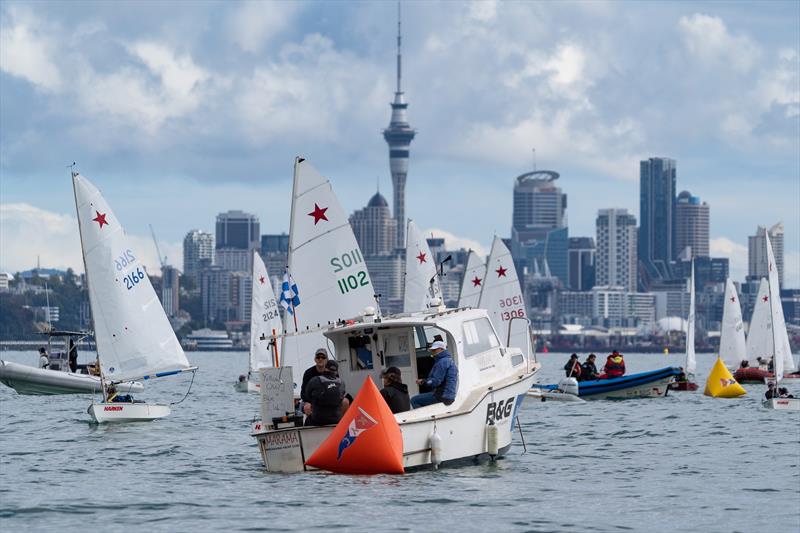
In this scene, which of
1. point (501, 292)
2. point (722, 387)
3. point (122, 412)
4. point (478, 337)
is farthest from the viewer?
point (501, 292)

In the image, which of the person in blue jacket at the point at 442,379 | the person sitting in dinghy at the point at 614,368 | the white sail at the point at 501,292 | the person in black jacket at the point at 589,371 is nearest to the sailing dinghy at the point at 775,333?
the person sitting in dinghy at the point at 614,368

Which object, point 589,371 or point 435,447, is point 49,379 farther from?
point 435,447

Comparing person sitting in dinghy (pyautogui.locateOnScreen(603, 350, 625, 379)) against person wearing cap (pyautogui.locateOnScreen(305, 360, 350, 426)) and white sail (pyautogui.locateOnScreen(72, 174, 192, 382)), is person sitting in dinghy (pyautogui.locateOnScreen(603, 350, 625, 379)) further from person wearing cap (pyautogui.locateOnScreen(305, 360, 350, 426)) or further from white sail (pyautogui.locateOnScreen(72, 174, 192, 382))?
person wearing cap (pyautogui.locateOnScreen(305, 360, 350, 426))

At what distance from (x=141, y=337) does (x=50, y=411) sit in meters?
6.40

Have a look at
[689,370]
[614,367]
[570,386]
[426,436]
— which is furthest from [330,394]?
[689,370]

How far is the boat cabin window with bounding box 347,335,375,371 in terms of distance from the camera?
1169 inches

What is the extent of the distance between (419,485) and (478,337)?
524cm

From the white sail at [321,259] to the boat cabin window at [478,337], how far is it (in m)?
4.00

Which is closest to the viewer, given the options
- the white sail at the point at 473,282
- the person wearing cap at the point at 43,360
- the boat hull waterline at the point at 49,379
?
the boat hull waterline at the point at 49,379

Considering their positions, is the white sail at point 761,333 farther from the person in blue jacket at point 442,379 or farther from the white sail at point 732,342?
the person in blue jacket at point 442,379

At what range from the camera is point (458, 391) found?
28.2 metres

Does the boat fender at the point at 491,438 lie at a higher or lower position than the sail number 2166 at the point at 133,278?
lower

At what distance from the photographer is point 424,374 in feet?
98.2

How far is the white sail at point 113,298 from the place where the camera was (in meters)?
43.6
